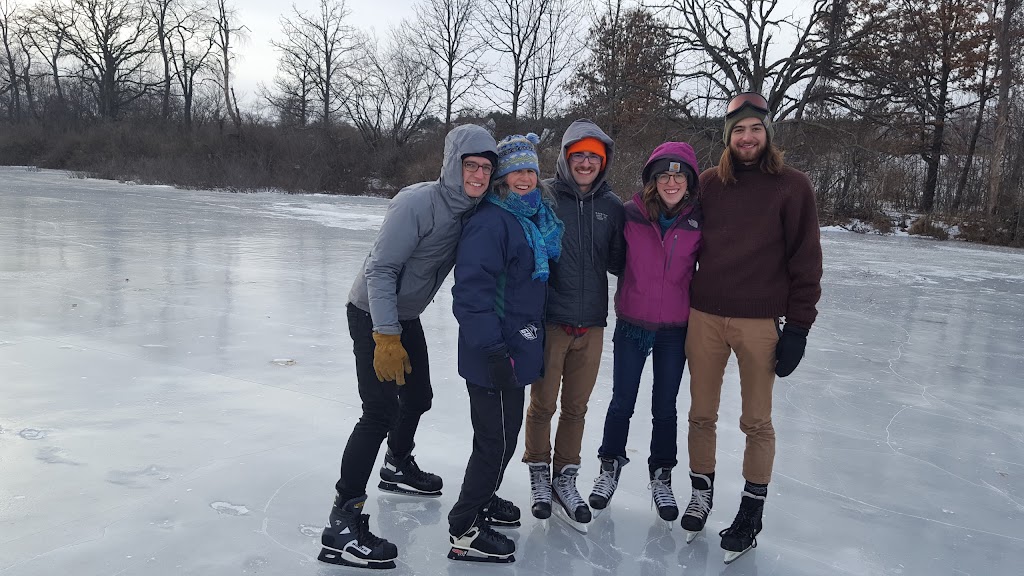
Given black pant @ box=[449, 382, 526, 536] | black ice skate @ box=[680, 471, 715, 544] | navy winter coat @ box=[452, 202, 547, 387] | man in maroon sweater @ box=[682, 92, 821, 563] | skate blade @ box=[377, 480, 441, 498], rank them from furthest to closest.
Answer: skate blade @ box=[377, 480, 441, 498] → black ice skate @ box=[680, 471, 715, 544] → man in maroon sweater @ box=[682, 92, 821, 563] → black pant @ box=[449, 382, 526, 536] → navy winter coat @ box=[452, 202, 547, 387]

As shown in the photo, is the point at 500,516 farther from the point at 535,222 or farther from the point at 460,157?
the point at 460,157

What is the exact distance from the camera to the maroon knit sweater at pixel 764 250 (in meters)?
2.30

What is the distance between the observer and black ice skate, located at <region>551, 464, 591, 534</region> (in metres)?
2.45

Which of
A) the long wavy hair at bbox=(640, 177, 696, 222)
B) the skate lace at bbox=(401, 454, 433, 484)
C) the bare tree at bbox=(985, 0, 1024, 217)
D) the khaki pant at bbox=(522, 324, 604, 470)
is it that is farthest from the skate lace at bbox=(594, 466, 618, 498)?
the bare tree at bbox=(985, 0, 1024, 217)

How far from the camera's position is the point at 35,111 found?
38.9 metres

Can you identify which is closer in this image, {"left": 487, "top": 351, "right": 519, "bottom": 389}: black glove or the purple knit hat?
{"left": 487, "top": 351, "right": 519, "bottom": 389}: black glove

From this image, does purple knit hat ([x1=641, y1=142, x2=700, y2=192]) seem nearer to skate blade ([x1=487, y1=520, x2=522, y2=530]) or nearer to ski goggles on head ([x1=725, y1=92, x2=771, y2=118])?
ski goggles on head ([x1=725, y1=92, x2=771, y2=118])

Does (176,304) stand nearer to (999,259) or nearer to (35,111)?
(999,259)

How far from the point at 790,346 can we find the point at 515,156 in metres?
1.12

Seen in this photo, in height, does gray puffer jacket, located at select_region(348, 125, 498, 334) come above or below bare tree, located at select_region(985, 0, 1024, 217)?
below

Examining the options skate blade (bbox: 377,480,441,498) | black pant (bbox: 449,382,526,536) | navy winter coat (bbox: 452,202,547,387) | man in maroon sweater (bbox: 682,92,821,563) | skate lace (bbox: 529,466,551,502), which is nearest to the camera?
navy winter coat (bbox: 452,202,547,387)

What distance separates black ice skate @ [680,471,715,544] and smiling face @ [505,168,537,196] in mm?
1242

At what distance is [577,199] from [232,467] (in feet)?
5.67

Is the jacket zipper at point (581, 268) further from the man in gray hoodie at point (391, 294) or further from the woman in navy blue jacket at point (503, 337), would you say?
the man in gray hoodie at point (391, 294)
